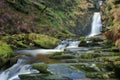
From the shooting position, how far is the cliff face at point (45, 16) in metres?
28.7

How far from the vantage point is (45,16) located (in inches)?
1406

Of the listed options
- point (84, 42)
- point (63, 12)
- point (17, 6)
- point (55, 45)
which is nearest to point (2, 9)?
point (17, 6)

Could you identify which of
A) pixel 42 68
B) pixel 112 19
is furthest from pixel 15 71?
pixel 112 19

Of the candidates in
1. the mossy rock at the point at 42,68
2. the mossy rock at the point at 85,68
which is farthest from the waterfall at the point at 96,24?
the mossy rock at the point at 42,68

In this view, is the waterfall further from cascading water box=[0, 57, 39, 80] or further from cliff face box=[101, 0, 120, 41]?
cascading water box=[0, 57, 39, 80]

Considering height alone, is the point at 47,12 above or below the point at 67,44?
above

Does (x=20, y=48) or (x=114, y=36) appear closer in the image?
(x=114, y=36)

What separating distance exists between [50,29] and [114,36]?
13821mm

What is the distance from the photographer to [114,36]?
2014 centimetres

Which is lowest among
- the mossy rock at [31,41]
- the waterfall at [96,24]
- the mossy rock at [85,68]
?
the mossy rock at [85,68]

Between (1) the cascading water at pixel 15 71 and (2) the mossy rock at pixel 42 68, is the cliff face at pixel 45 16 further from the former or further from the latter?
(2) the mossy rock at pixel 42 68

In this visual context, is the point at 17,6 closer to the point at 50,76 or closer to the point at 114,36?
the point at 114,36

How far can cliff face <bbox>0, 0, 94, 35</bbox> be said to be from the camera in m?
28.7

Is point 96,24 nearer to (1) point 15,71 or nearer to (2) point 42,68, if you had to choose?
(1) point 15,71
